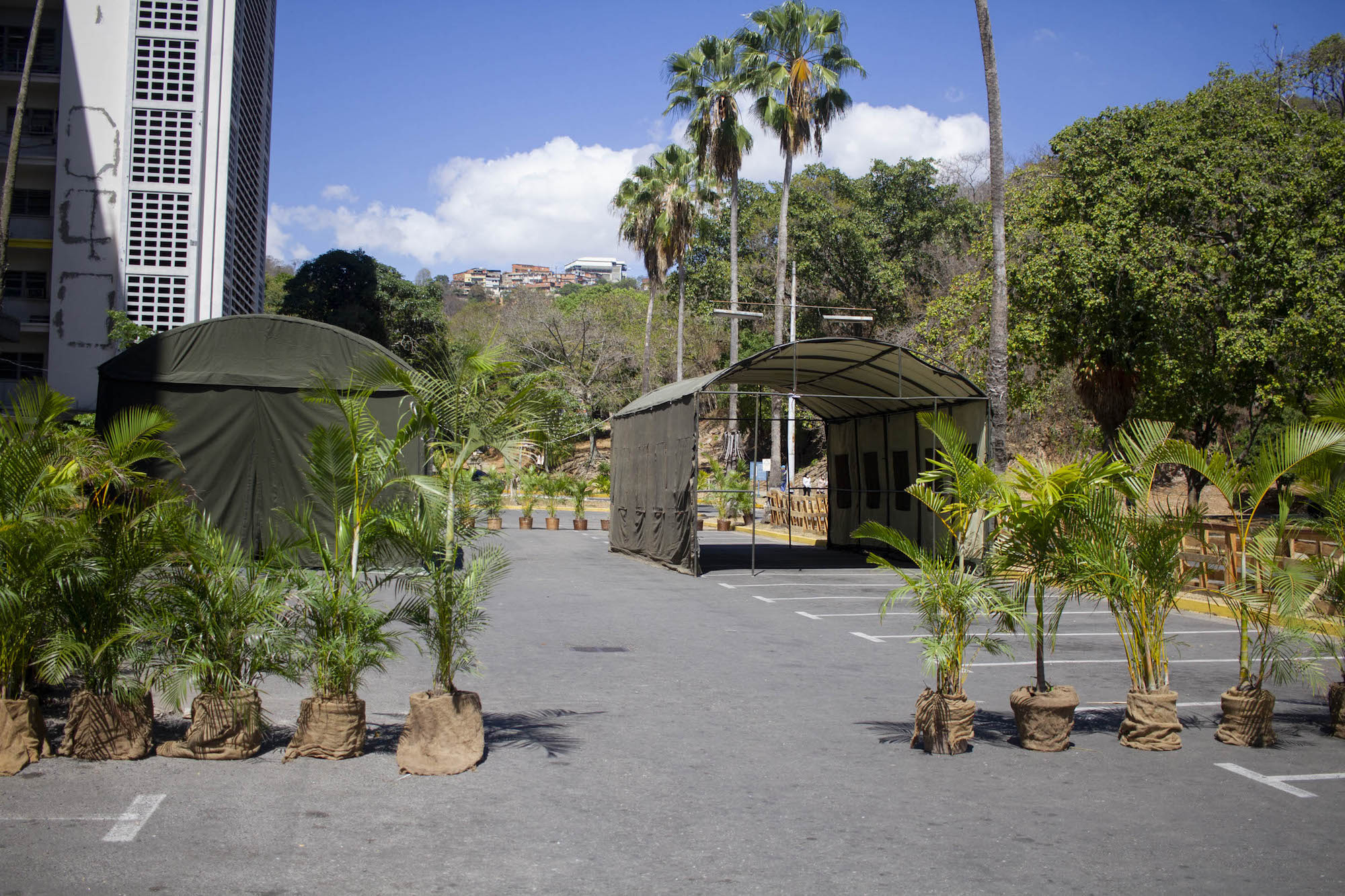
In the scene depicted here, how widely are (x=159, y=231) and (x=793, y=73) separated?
18.6m

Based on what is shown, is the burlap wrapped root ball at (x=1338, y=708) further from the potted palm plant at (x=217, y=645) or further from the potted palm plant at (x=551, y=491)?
the potted palm plant at (x=551, y=491)

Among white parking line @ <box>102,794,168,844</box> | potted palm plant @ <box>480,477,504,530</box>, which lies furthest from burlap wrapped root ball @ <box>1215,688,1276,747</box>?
white parking line @ <box>102,794,168,844</box>

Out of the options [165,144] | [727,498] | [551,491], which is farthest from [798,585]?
[165,144]

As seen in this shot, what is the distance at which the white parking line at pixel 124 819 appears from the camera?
4.93m

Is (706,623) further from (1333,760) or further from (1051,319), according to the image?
(1051,319)

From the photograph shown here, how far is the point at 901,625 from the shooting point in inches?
503

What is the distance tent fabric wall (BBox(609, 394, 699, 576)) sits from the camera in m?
18.6

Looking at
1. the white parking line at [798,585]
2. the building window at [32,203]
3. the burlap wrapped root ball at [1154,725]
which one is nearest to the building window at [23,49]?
the building window at [32,203]

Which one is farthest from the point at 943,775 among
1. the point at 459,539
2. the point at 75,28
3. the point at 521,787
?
the point at 75,28

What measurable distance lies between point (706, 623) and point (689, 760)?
6.24 m

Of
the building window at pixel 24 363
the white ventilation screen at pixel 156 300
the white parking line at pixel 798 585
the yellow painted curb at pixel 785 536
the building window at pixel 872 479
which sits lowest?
the white parking line at pixel 798 585

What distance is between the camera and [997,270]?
17.8 metres

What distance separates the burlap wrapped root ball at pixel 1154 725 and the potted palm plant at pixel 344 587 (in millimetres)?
4892

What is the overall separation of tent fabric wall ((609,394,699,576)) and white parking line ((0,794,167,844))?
42.2ft
